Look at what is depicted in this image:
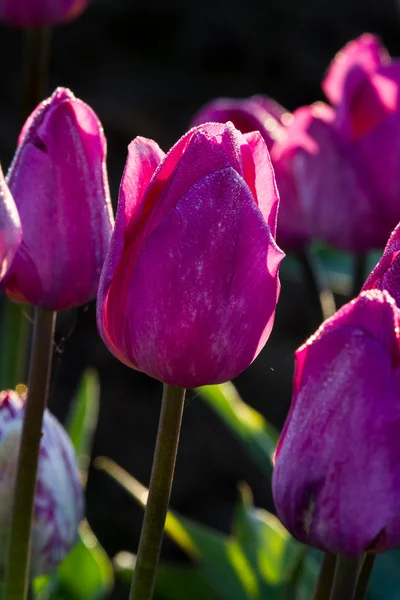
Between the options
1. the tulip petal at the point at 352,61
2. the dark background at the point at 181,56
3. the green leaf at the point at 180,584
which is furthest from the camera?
the dark background at the point at 181,56

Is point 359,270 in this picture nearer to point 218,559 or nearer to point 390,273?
point 218,559

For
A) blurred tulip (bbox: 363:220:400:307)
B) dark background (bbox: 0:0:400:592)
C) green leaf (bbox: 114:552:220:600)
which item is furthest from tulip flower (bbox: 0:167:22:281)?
dark background (bbox: 0:0:400:592)

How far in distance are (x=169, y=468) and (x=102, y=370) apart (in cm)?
151

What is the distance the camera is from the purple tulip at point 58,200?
1.72 feet

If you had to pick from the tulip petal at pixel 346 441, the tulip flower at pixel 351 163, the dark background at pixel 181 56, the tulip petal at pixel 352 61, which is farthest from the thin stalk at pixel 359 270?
the dark background at pixel 181 56

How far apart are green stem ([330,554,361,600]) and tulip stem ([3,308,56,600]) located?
16 cm

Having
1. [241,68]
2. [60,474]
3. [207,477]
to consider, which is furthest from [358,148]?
[241,68]

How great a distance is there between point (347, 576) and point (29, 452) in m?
0.17

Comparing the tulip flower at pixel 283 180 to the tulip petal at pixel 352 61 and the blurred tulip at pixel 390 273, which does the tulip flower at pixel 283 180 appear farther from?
the blurred tulip at pixel 390 273

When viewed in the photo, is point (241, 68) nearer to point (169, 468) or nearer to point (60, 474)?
point (60, 474)

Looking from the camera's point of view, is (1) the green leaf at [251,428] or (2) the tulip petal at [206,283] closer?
(2) the tulip petal at [206,283]

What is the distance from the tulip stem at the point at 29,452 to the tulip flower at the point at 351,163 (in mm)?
380

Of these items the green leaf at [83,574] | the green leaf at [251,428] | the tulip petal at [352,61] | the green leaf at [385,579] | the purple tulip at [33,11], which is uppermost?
the purple tulip at [33,11]

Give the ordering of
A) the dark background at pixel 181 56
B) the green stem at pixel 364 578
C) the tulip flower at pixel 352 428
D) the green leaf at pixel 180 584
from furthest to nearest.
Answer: the dark background at pixel 181 56, the green leaf at pixel 180 584, the green stem at pixel 364 578, the tulip flower at pixel 352 428
